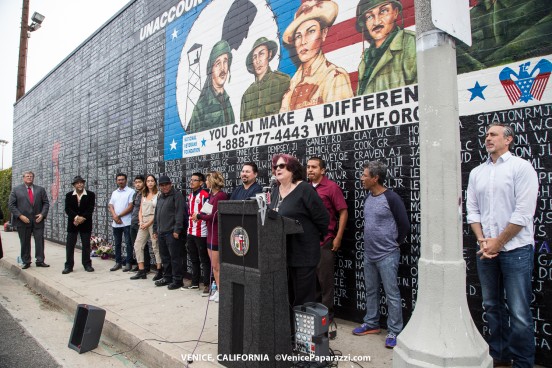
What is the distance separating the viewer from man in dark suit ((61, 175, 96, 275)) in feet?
26.7

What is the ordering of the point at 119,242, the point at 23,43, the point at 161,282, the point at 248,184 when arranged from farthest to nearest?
the point at 23,43, the point at 119,242, the point at 161,282, the point at 248,184

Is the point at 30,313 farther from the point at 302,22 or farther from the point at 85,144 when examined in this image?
the point at 85,144

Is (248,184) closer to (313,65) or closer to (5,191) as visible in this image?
(313,65)

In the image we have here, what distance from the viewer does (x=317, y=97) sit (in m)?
5.28

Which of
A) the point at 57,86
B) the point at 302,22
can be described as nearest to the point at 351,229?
the point at 302,22

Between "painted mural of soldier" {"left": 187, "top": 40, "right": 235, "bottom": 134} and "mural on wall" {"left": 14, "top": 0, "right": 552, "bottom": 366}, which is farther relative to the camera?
"painted mural of soldier" {"left": 187, "top": 40, "right": 235, "bottom": 134}

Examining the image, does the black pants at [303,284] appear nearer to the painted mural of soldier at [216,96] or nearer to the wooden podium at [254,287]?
the wooden podium at [254,287]

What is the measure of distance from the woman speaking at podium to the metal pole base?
1.26m

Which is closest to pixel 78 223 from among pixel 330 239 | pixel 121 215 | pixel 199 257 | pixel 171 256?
pixel 121 215

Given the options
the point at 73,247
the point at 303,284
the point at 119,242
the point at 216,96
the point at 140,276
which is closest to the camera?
the point at 303,284

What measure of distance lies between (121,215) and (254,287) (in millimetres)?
5908

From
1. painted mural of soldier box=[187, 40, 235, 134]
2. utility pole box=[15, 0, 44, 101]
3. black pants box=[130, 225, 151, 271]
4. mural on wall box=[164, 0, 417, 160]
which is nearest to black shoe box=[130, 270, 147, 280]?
black pants box=[130, 225, 151, 271]

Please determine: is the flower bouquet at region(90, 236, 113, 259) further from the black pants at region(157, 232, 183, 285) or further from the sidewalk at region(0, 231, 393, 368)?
the black pants at region(157, 232, 183, 285)

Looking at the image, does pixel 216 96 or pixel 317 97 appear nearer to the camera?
pixel 317 97
